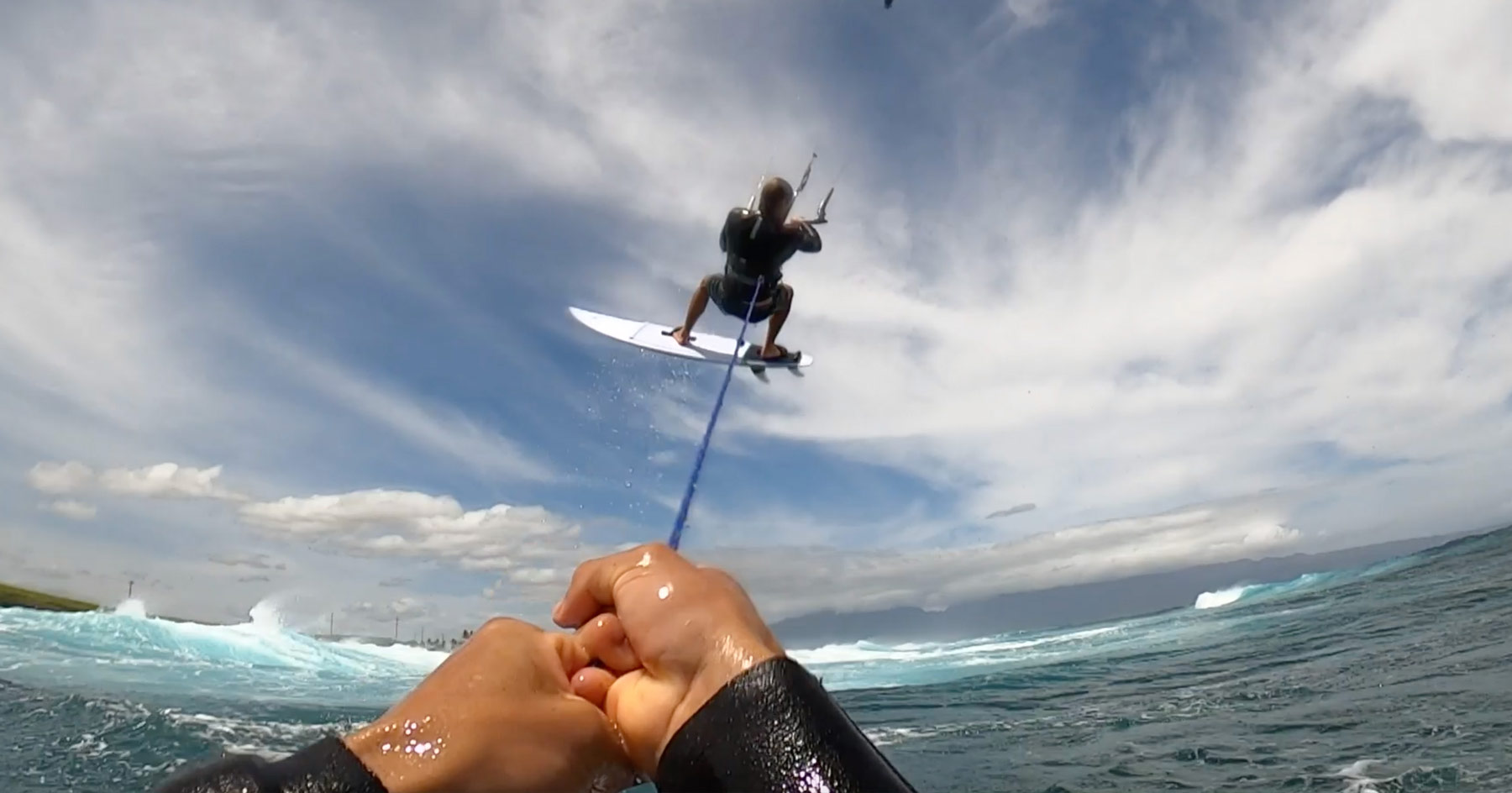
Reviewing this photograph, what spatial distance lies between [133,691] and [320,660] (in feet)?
74.4

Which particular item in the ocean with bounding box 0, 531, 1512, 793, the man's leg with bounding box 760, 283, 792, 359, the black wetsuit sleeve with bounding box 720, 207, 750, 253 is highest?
the black wetsuit sleeve with bounding box 720, 207, 750, 253

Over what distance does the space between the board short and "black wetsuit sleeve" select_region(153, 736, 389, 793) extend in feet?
28.3

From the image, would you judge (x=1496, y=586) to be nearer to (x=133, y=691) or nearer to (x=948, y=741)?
(x=948, y=741)

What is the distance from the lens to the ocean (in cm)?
701

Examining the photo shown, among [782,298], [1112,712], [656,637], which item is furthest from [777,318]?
[656,637]

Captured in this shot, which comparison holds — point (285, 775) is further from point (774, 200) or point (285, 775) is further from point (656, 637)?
point (774, 200)


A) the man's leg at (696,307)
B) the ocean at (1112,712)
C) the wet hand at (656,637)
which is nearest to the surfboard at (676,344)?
the man's leg at (696,307)

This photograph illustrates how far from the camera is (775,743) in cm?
122

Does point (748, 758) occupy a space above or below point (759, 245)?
below

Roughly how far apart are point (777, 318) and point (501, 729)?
32.9ft

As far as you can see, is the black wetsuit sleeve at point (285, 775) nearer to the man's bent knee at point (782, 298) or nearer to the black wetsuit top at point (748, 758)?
the black wetsuit top at point (748, 758)

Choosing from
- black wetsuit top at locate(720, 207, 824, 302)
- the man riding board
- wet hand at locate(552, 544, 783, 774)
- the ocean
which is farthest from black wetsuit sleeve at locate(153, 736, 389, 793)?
black wetsuit top at locate(720, 207, 824, 302)

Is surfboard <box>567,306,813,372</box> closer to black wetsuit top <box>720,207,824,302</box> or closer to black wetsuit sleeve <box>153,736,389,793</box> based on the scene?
black wetsuit top <box>720,207,824,302</box>

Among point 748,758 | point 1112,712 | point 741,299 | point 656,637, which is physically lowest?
point 1112,712
